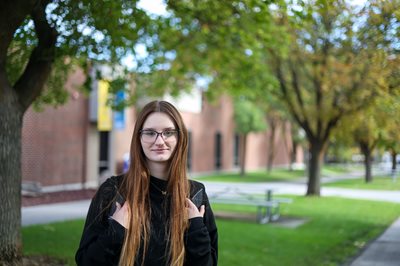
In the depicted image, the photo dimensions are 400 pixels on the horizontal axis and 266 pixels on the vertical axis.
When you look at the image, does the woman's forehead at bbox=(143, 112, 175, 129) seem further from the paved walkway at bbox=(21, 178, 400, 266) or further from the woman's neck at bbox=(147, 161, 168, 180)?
the paved walkway at bbox=(21, 178, 400, 266)

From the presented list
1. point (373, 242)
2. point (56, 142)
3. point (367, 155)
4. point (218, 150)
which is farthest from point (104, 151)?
point (373, 242)

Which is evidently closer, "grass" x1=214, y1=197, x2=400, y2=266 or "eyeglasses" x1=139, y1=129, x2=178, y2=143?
"eyeglasses" x1=139, y1=129, x2=178, y2=143

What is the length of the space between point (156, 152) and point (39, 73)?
453 cm

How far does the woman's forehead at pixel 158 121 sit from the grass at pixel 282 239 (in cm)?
482

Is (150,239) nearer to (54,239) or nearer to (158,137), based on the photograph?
(158,137)

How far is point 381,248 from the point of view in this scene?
28.2ft

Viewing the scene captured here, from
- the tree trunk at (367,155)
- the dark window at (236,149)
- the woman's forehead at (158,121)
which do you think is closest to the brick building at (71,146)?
the woman's forehead at (158,121)

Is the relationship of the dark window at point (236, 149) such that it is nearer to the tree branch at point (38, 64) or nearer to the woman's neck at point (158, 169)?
the tree branch at point (38, 64)

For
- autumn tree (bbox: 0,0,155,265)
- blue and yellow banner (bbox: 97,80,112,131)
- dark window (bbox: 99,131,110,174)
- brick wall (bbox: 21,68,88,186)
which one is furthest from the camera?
dark window (bbox: 99,131,110,174)

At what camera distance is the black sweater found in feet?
7.64

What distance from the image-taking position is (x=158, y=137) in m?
A: 2.40

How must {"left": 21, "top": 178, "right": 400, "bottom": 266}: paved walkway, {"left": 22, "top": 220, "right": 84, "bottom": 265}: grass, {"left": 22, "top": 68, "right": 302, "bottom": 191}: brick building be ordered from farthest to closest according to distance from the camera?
{"left": 22, "top": 68, "right": 302, "bottom": 191}: brick building
{"left": 21, "top": 178, "right": 400, "bottom": 266}: paved walkway
{"left": 22, "top": 220, "right": 84, "bottom": 265}: grass

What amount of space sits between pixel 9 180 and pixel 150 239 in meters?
3.86

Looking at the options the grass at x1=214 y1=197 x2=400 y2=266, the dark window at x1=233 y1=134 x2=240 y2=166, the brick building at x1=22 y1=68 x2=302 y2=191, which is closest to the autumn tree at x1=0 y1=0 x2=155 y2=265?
the grass at x1=214 y1=197 x2=400 y2=266
